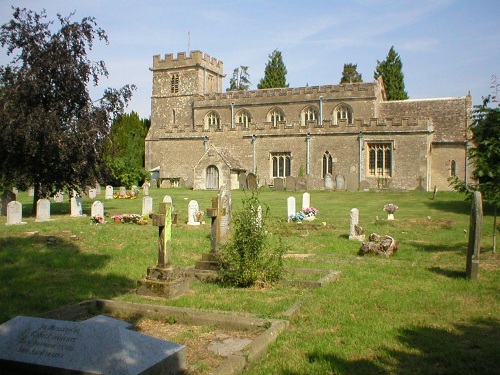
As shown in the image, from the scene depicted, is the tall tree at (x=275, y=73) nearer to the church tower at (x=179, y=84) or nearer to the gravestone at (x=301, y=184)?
the church tower at (x=179, y=84)

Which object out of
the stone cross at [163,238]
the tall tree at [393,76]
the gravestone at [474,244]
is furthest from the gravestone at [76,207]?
the tall tree at [393,76]

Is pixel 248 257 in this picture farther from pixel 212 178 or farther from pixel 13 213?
pixel 212 178

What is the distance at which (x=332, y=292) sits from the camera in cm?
731

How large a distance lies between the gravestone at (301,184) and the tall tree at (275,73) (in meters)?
22.6

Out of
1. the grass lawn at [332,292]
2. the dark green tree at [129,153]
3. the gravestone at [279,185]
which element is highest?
the dark green tree at [129,153]

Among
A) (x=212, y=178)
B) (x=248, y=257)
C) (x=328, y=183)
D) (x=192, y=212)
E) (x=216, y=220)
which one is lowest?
(x=248, y=257)

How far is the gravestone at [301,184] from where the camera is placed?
31797mm

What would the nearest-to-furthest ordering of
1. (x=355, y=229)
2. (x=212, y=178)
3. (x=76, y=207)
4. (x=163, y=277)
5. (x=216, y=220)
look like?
(x=163, y=277) → (x=216, y=220) → (x=355, y=229) → (x=76, y=207) → (x=212, y=178)

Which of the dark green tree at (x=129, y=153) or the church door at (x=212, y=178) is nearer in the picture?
the church door at (x=212, y=178)

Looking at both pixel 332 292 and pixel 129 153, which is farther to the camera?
pixel 129 153

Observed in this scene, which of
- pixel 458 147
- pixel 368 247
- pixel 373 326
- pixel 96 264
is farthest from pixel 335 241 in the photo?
pixel 458 147

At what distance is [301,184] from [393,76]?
20913 millimetres

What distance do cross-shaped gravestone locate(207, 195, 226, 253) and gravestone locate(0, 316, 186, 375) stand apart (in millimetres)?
4842

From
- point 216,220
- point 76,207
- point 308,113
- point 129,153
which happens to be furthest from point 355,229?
point 129,153
